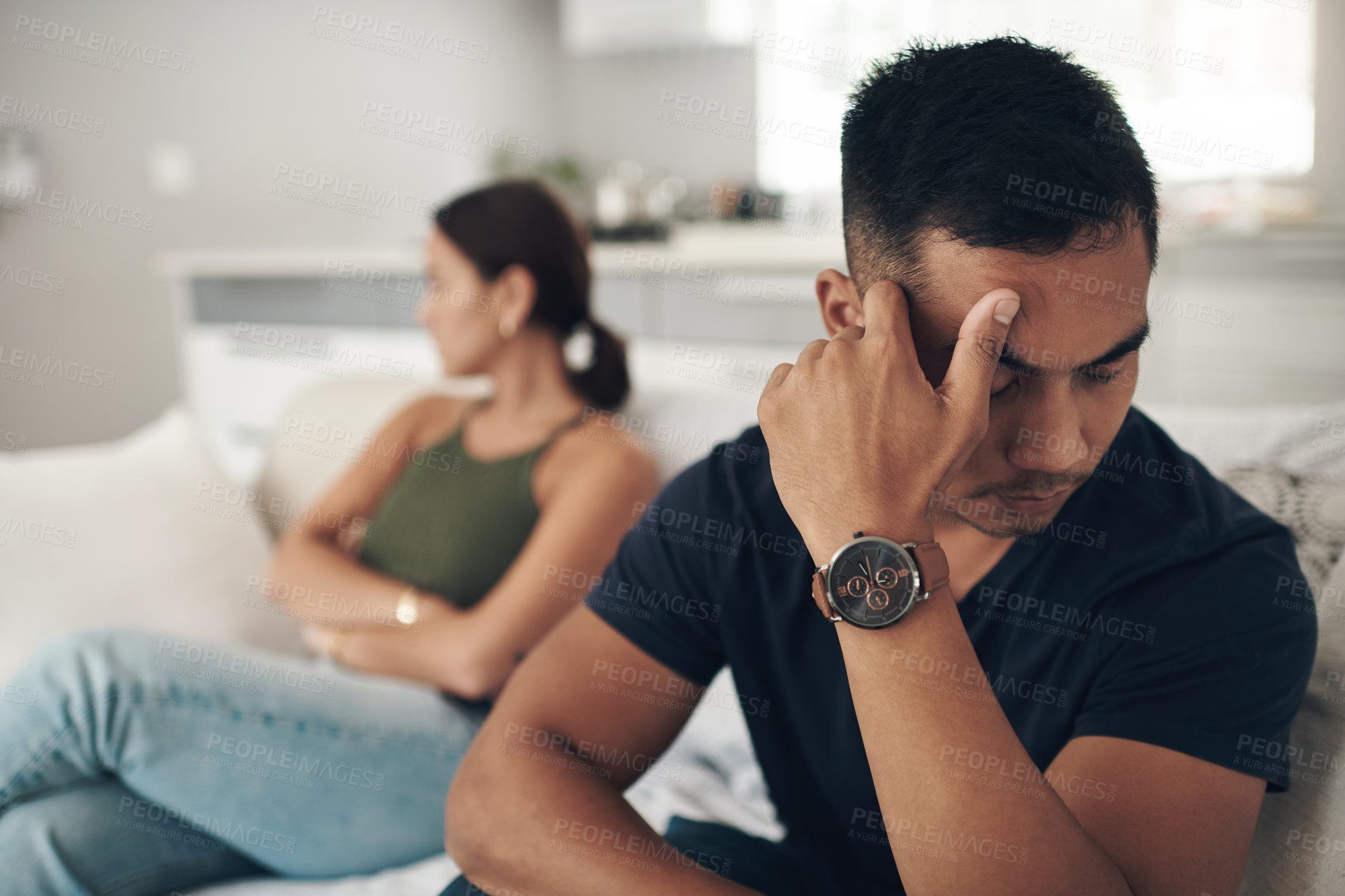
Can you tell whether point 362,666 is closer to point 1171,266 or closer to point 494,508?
point 494,508

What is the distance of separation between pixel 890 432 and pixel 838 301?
195 millimetres

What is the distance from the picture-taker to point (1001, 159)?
2.11 ft

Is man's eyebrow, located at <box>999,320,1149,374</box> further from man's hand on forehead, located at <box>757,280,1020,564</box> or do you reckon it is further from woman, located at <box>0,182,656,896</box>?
woman, located at <box>0,182,656,896</box>

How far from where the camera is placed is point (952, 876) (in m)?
0.58

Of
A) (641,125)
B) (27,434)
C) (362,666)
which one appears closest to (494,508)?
(362,666)

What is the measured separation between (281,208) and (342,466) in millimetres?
2573

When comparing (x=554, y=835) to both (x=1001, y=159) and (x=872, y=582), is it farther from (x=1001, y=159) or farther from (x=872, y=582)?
(x=1001, y=159)

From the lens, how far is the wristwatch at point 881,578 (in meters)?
0.60

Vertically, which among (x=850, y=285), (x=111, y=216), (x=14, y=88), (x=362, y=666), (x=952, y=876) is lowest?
(x=362, y=666)

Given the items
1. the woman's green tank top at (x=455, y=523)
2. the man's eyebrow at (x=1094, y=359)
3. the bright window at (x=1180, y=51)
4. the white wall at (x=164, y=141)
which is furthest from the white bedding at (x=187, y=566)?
the bright window at (x=1180, y=51)

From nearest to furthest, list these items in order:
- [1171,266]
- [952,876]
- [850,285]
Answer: [952,876], [850,285], [1171,266]

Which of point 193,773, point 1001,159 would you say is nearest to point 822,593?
point 1001,159

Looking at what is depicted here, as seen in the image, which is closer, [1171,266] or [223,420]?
[1171,266]

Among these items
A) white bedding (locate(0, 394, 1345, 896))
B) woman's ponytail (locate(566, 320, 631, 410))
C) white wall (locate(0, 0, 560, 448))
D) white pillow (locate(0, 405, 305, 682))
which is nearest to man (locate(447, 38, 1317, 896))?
white bedding (locate(0, 394, 1345, 896))
